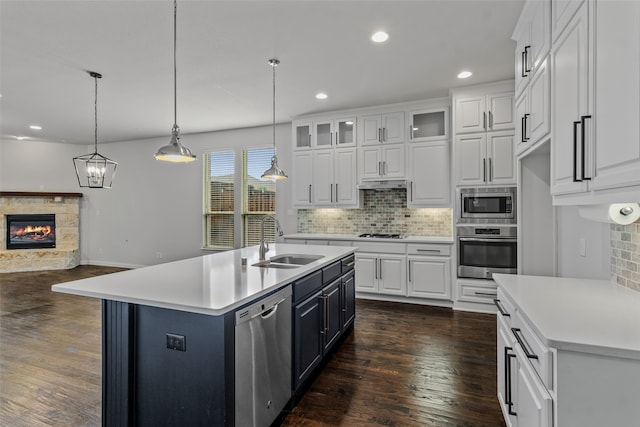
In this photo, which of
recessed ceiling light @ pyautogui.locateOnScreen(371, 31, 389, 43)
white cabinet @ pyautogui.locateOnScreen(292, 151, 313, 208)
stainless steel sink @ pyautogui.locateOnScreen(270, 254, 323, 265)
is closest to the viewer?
recessed ceiling light @ pyautogui.locateOnScreen(371, 31, 389, 43)

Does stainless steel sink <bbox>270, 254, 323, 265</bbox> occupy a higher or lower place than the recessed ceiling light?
lower

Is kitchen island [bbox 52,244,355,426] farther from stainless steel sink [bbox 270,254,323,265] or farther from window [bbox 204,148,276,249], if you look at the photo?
window [bbox 204,148,276,249]

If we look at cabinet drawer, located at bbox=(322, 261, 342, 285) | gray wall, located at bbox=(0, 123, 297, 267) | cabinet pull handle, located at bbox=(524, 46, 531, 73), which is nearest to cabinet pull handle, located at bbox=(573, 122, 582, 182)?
cabinet pull handle, located at bbox=(524, 46, 531, 73)

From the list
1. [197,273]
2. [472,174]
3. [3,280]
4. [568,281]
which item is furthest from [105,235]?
[568,281]

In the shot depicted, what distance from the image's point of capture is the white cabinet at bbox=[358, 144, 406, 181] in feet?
15.5

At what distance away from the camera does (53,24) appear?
2.76m

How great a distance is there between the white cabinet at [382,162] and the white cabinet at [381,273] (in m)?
1.20

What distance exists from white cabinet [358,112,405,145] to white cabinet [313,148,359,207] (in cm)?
30

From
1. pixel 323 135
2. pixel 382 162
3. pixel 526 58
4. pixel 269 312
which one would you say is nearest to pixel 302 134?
pixel 323 135

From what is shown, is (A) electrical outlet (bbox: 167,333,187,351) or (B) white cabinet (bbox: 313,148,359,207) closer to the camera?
(A) electrical outlet (bbox: 167,333,187,351)

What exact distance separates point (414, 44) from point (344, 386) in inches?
123

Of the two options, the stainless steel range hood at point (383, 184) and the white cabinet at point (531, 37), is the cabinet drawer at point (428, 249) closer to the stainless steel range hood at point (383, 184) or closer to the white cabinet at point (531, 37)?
the stainless steel range hood at point (383, 184)

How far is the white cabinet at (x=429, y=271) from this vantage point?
14.0 ft

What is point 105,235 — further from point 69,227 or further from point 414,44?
point 414,44
